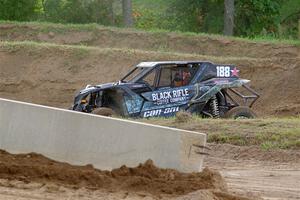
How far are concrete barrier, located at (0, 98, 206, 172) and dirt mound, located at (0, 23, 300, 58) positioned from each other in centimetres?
2080

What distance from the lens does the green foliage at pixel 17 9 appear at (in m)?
40.7

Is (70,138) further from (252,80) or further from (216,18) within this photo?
(216,18)

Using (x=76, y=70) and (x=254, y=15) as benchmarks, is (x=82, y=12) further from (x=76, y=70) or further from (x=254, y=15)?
(x=76, y=70)

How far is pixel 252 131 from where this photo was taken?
1455cm

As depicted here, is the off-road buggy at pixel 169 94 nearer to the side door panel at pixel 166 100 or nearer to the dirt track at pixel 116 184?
the side door panel at pixel 166 100

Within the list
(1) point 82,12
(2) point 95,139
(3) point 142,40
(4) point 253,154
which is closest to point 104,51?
(3) point 142,40

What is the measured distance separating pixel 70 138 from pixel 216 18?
113ft

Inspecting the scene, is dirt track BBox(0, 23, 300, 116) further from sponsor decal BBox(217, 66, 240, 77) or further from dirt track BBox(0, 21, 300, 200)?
sponsor decal BBox(217, 66, 240, 77)

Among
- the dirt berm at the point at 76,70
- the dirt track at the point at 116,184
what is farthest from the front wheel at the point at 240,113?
the dirt track at the point at 116,184

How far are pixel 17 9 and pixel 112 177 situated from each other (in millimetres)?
32329

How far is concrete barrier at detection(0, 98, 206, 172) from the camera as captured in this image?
9648 mm

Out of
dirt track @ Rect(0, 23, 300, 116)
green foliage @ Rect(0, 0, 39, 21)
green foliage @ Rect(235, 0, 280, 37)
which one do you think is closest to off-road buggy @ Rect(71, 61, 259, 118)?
dirt track @ Rect(0, 23, 300, 116)

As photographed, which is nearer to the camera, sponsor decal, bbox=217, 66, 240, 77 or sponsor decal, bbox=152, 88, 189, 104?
sponsor decal, bbox=152, 88, 189, 104

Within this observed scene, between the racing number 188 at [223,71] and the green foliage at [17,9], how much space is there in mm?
22073
